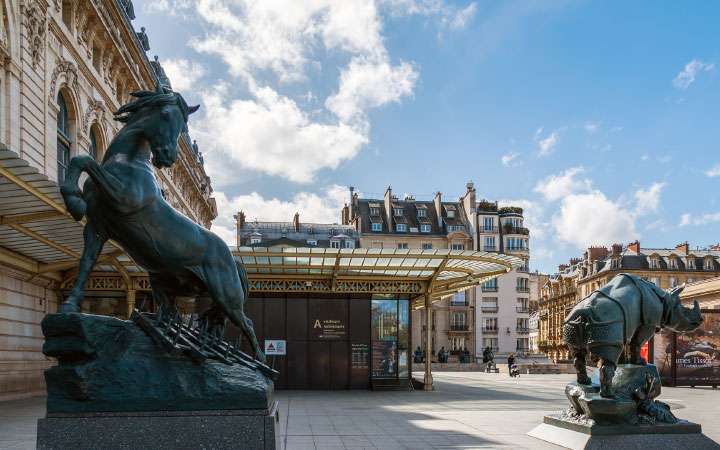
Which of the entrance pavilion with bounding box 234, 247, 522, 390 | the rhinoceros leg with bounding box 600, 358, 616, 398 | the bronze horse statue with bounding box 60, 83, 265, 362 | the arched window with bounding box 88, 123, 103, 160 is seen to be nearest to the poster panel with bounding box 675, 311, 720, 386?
the entrance pavilion with bounding box 234, 247, 522, 390

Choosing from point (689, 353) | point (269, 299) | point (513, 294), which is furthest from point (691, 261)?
point (269, 299)

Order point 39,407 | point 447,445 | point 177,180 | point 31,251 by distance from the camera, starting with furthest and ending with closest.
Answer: point 177,180, point 31,251, point 39,407, point 447,445

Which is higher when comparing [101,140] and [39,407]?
[101,140]

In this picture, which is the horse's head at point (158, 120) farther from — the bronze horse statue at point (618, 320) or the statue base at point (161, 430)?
the bronze horse statue at point (618, 320)

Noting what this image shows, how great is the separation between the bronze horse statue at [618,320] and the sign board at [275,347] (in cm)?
1730

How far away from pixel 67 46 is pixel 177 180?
70.2 feet

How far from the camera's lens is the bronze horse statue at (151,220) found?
5816mm

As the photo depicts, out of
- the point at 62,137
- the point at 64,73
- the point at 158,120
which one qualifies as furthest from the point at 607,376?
the point at 64,73

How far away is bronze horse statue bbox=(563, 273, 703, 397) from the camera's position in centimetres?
920

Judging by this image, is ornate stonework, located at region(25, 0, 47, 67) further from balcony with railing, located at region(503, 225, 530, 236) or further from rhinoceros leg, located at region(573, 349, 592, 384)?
balcony with railing, located at region(503, 225, 530, 236)

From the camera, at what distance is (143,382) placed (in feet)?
19.2

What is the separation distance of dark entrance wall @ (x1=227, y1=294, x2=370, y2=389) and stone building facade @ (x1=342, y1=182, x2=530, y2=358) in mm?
43372

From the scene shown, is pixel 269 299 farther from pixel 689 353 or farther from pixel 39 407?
pixel 689 353

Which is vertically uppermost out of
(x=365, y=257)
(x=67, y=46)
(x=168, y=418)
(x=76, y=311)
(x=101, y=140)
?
(x=67, y=46)
